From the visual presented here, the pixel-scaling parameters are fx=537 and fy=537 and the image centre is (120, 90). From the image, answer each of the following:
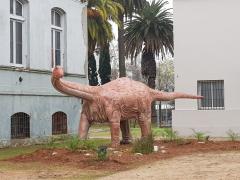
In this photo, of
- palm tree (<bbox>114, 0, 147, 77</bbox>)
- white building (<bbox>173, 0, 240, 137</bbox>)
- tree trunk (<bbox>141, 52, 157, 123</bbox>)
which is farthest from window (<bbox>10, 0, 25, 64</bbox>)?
tree trunk (<bbox>141, 52, 157, 123</bbox>)

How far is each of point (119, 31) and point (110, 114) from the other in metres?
23.1

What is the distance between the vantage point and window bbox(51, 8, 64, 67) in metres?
24.0

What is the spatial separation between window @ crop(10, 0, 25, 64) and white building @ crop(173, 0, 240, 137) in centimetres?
767

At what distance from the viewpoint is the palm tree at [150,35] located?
42062 millimetres

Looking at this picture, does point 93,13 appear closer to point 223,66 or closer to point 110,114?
point 223,66

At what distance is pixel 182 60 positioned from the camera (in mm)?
25562

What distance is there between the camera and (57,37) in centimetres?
2445

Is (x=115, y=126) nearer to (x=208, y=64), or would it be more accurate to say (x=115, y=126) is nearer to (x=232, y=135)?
(x=232, y=135)

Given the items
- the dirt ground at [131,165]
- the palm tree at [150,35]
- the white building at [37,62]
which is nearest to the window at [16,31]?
the white building at [37,62]

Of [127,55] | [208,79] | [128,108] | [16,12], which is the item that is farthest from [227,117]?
[127,55]

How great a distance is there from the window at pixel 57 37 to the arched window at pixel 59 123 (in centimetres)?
227

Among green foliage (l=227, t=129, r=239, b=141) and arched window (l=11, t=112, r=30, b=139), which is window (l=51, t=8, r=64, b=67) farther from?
green foliage (l=227, t=129, r=239, b=141)

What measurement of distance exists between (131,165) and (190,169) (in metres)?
1.68

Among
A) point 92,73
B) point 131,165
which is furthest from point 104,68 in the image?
point 131,165
